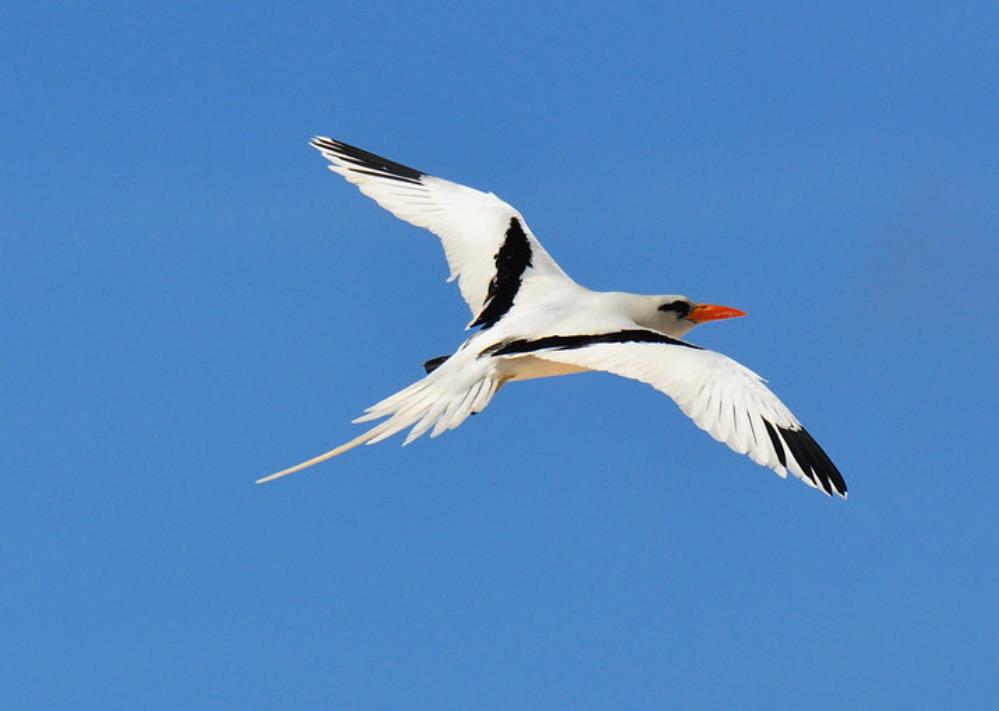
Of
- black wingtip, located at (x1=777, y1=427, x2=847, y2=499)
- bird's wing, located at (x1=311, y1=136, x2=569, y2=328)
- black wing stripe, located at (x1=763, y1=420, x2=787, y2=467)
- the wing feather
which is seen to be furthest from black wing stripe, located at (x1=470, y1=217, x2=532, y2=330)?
black wingtip, located at (x1=777, y1=427, x2=847, y2=499)

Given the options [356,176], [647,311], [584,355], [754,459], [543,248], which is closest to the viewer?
[754,459]

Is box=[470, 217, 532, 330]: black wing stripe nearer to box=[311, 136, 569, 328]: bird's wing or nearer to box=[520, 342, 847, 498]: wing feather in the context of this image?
box=[311, 136, 569, 328]: bird's wing

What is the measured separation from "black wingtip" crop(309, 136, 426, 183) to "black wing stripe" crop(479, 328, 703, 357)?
567 centimetres

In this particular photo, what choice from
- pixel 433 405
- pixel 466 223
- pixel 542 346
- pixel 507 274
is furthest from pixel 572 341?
pixel 466 223

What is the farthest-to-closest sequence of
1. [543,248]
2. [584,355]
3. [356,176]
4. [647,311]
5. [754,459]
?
[356,176], [543,248], [647,311], [584,355], [754,459]

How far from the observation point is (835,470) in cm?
1820

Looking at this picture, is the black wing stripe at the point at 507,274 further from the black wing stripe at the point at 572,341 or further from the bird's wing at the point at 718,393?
the bird's wing at the point at 718,393

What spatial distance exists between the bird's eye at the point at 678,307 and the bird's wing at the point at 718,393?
211cm

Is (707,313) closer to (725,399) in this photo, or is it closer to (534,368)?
(534,368)

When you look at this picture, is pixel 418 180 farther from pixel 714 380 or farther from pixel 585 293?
pixel 714 380

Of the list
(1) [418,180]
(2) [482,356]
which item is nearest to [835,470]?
(2) [482,356]

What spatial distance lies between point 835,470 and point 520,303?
507 cm

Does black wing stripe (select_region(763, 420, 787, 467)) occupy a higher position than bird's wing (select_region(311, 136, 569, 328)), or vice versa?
bird's wing (select_region(311, 136, 569, 328))

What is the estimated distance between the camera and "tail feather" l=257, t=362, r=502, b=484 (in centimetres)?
1892
